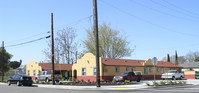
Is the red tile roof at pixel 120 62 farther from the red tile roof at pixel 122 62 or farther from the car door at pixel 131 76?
the car door at pixel 131 76

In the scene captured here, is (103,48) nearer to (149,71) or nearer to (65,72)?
(65,72)

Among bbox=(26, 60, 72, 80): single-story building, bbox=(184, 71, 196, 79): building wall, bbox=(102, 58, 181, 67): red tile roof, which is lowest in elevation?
bbox=(184, 71, 196, 79): building wall

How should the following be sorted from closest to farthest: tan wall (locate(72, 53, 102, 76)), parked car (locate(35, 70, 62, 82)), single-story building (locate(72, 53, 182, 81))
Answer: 1. parked car (locate(35, 70, 62, 82))
2. single-story building (locate(72, 53, 182, 81))
3. tan wall (locate(72, 53, 102, 76))

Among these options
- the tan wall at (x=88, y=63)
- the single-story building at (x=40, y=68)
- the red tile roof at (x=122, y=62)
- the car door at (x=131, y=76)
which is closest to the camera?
the car door at (x=131, y=76)

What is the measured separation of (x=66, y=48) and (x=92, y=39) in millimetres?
10111

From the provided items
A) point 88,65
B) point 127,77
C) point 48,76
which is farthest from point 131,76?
point 48,76

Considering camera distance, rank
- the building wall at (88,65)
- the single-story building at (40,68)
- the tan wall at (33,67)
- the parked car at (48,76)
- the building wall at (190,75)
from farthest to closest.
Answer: the tan wall at (33,67), the single-story building at (40,68), the building wall at (190,75), the building wall at (88,65), the parked car at (48,76)

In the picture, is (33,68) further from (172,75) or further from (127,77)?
(172,75)

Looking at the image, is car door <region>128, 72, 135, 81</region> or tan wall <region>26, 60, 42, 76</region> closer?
car door <region>128, 72, 135, 81</region>

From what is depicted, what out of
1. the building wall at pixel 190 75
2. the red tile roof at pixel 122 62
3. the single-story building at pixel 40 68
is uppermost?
the red tile roof at pixel 122 62

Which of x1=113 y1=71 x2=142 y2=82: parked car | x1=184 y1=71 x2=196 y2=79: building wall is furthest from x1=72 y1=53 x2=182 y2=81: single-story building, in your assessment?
x1=184 y1=71 x2=196 y2=79: building wall

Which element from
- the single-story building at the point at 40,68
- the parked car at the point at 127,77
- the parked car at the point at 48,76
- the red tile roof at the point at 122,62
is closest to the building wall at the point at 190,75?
the red tile roof at the point at 122,62

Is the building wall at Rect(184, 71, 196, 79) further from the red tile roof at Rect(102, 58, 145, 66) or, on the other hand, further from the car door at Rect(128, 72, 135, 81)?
the car door at Rect(128, 72, 135, 81)

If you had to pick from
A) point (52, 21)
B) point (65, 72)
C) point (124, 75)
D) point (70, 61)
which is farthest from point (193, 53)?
point (52, 21)
